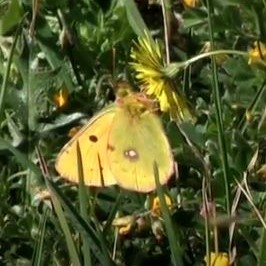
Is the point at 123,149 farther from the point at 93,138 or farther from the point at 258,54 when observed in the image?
the point at 258,54

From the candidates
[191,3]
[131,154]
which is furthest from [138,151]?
[191,3]

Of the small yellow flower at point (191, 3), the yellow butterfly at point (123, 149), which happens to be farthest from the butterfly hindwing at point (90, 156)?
the small yellow flower at point (191, 3)

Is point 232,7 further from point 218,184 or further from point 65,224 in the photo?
point 65,224

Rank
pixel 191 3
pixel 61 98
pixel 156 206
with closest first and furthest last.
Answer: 1. pixel 156 206
2. pixel 61 98
3. pixel 191 3

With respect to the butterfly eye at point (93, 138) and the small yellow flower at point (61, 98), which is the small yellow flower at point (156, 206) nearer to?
the butterfly eye at point (93, 138)

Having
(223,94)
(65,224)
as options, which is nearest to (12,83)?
(223,94)
